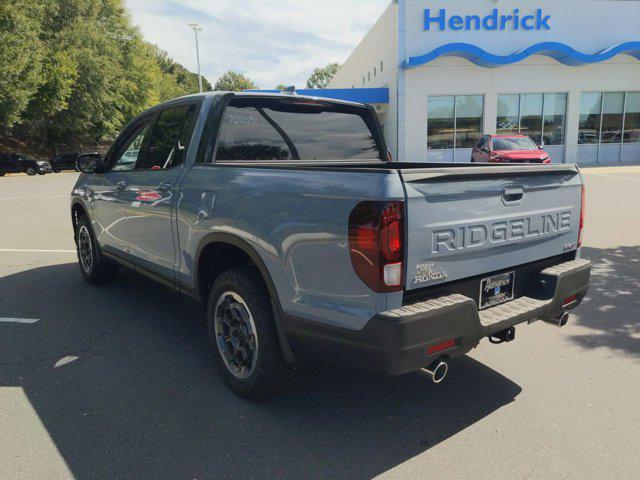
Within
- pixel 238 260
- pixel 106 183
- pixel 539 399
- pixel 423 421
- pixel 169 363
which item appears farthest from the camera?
pixel 106 183

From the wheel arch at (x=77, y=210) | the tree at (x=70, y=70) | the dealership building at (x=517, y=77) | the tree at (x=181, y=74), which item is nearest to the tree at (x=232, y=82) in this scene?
the tree at (x=181, y=74)

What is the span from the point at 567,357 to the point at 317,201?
8.07ft

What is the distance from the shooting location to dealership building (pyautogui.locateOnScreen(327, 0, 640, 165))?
25078 mm

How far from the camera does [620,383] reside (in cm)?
331

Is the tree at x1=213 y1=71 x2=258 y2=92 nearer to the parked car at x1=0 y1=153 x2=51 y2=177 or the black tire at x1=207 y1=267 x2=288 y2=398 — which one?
the parked car at x1=0 y1=153 x2=51 y2=177

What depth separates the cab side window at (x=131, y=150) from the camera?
14.8ft

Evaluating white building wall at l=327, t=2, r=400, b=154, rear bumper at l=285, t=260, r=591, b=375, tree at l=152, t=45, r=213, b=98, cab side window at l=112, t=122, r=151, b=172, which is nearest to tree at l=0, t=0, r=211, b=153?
white building wall at l=327, t=2, r=400, b=154

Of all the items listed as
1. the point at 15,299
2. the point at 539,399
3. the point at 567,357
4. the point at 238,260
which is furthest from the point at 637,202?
the point at 15,299

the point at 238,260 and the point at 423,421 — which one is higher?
the point at 238,260

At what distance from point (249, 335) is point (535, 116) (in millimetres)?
27319

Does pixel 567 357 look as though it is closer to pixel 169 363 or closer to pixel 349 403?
pixel 349 403

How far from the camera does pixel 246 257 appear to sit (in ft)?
10.6

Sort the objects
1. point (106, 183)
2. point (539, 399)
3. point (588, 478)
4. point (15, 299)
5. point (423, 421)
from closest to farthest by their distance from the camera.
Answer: point (588, 478), point (423, 421), point (539, 399), point (106, 183), point (15, 299)

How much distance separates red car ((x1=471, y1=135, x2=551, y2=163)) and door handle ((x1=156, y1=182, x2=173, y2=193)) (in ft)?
46.9
